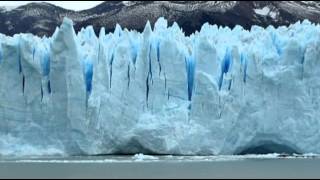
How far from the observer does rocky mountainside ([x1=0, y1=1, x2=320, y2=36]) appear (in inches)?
1300

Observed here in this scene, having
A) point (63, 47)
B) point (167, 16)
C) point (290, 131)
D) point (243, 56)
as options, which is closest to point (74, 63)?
point (63, 47)

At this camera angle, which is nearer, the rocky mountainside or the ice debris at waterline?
the ice debris at waterline

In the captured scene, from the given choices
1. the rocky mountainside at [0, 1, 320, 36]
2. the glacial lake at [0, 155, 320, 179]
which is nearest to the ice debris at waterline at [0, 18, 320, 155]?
the glacial lake at [0, 155, 320, 179]

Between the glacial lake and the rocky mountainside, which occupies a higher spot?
the rocky mountainside

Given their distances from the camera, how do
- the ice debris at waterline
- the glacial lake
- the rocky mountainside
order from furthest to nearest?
the rocky mountainside
the ice debris at waterline
the glacial lake

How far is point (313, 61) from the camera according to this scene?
1997cm

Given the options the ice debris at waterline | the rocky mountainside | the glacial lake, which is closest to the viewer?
the glacial lake

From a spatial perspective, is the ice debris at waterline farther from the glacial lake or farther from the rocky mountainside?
the rocky mountainside

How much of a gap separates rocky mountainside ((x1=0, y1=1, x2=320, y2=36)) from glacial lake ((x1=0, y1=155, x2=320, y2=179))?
14739mm

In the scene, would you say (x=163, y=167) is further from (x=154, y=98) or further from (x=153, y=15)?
(x=153, y=15)

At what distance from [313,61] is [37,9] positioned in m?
18.5

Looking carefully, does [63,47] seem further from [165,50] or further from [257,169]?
[257,169]

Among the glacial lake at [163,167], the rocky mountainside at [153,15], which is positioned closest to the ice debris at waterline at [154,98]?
the glacial lake at [163,167]

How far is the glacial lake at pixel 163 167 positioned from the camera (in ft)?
48.3
